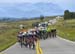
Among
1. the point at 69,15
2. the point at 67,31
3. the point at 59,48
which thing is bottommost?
the point at 69,15

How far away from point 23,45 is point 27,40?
407 centimetres

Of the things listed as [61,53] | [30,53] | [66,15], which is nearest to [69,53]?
[61,53]

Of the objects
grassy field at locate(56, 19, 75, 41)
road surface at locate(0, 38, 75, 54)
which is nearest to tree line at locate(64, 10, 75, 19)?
grassy field at locate(56, 19, 75, 41)

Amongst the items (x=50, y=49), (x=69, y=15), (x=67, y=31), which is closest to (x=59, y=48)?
(x=50, y=49)

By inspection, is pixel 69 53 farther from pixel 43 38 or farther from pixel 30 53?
pixel 43 38

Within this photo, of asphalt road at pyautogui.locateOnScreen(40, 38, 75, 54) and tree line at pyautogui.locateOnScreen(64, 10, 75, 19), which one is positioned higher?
asphalt road at pyautogui.locateOnScreen(40, 38, 75, 54)

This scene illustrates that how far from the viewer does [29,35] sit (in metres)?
28.4

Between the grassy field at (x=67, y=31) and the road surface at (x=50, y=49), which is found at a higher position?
the road surface at (x=50, y=49)

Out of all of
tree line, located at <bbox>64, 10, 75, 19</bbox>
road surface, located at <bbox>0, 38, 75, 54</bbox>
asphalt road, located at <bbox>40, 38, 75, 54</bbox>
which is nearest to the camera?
asphalt road, located at <bbox>40, 38, 75, 54</bbox>

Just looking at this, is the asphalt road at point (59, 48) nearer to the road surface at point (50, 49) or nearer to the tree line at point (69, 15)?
the road surface at point (50, 49)

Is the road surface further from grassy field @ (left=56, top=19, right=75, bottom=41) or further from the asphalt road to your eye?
grassy field @ (left=56, top=19, right=75, bottom=41)

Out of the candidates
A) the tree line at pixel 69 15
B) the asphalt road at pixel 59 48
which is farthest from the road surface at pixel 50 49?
the tree line at pixel 69 15

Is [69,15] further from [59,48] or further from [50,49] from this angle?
[50,49]

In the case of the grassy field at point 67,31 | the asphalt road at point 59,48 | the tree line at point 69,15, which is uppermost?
the asphalt road at point 59,48
